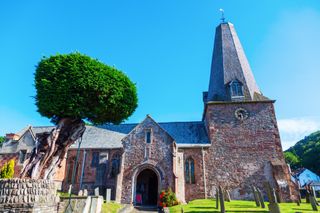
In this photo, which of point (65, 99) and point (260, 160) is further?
point (260, 160)

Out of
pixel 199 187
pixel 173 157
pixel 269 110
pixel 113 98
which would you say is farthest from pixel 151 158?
pixel 269 110

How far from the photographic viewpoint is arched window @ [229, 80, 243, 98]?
25.5 meters

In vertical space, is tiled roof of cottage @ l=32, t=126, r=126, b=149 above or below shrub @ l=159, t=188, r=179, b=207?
above

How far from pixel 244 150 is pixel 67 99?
1905 cm

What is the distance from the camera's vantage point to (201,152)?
23.8 meters

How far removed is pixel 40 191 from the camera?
12.9 meters

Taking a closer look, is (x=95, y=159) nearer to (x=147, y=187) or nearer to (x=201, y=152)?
(x=147, y=187)

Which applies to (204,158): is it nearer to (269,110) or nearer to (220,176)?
(220,176)

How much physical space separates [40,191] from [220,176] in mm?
17134

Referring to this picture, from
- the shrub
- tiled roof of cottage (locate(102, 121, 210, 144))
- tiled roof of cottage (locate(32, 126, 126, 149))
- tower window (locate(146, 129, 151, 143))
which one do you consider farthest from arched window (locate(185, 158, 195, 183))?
tiled roof of cottage (locate(32, 126, 126, 149))

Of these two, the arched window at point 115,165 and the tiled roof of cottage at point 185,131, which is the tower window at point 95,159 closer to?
the arched window at point 115,165

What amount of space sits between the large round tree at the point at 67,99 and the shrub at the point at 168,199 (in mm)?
9240

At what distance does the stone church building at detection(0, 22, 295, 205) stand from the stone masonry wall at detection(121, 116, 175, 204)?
0.09m

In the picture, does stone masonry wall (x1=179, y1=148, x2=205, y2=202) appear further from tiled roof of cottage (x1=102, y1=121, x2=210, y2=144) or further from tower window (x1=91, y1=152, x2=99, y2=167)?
tower window (x1=91, y1=152, x2=99, y2=167)
